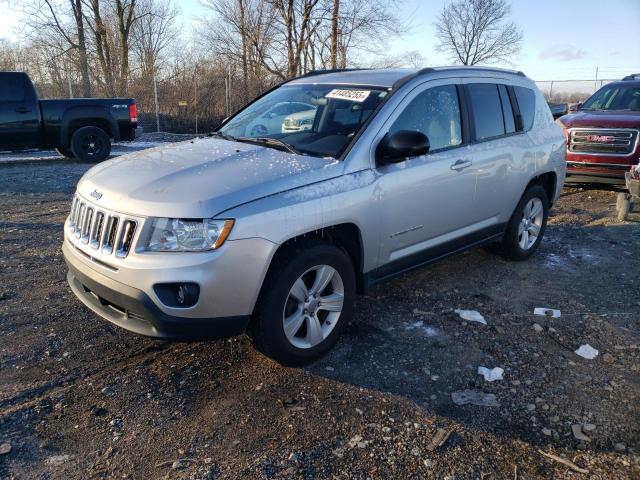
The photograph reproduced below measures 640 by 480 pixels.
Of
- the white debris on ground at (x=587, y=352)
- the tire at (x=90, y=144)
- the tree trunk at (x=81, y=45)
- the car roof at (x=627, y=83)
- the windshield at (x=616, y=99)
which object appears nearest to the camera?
the white debris on ground at (x=587, y=352)

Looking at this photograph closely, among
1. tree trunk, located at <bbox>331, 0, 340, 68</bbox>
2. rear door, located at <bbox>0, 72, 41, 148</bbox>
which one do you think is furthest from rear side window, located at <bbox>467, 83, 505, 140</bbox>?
tree trunk, located at <bbox>331, 0, 340, 68</bbox>

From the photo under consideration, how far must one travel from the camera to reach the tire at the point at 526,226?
512 centimetres

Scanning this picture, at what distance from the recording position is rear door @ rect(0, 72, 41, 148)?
10711 millimetres

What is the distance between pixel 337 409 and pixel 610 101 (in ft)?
31.0

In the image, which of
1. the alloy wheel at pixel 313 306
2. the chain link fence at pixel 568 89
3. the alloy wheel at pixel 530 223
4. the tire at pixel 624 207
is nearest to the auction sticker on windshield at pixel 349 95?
the alloy wheel at pixel 313 306

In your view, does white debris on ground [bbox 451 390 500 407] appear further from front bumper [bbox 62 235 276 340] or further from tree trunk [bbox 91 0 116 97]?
tree trunk [bbox 91 0 116 97]

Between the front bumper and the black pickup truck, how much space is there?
9675mm

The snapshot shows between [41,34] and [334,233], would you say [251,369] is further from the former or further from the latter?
[41,34]

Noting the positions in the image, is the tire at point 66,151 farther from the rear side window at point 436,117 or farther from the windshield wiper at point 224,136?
the rear side window at point 436,117

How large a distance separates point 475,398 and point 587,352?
110 centimetres

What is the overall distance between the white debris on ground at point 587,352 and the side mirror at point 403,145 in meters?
1.78

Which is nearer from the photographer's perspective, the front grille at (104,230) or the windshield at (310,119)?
the front grille at (104,230)

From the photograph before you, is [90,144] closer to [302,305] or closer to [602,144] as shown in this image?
[302,305]

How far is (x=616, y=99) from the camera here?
382 inches
